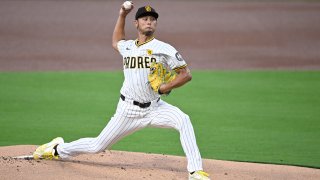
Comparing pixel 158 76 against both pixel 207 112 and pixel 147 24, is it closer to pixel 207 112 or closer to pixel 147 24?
pixel 147 24

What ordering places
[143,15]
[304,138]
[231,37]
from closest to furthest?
[143,15] < [304,138] < [231,37]

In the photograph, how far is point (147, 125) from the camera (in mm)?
6211

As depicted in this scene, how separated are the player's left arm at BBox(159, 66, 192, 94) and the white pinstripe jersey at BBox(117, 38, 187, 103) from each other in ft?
0.26

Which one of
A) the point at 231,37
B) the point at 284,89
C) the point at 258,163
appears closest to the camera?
the point at 258,163

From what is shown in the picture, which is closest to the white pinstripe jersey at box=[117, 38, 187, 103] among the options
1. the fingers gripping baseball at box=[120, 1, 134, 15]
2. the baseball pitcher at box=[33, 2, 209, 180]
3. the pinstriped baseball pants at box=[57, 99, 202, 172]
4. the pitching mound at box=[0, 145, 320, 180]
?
the baseball pitcher at box=[33, 2, 209, 180]

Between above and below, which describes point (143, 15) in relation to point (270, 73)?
above

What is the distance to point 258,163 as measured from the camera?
7.28m

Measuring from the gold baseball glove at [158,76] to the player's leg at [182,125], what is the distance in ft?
0.73

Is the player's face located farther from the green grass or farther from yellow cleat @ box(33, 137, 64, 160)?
the green grass

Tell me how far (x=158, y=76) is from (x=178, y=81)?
0.80ft

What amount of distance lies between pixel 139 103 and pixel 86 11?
47.7ft

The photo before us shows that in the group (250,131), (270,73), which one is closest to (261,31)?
(270,73)

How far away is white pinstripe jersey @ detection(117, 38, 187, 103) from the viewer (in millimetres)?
6062

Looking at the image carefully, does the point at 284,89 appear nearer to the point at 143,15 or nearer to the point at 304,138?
the point at 304,138
